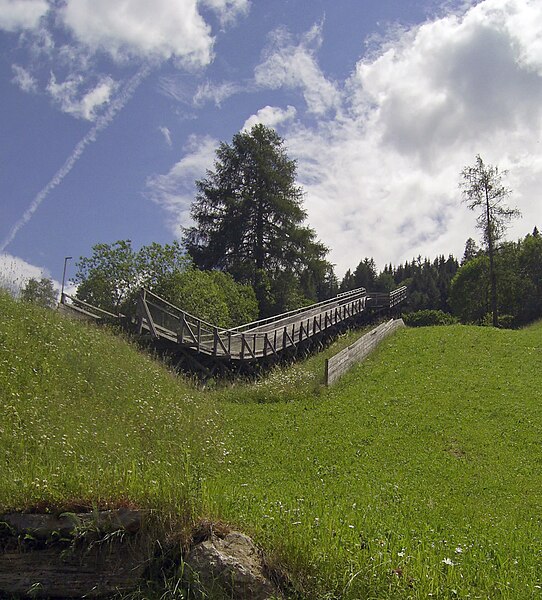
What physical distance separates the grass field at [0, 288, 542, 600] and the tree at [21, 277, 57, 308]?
1.25 meters

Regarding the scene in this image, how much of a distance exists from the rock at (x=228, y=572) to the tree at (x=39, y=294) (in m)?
12.3

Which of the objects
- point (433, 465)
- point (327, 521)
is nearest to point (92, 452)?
point (327, 521)

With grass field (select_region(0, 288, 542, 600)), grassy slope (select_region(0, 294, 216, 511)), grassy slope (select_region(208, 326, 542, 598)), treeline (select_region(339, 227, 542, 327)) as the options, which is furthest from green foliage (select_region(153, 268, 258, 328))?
treeline (select_region(339, 227, 542, 327))

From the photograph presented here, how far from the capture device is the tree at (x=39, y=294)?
615 inches

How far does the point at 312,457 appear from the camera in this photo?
35.6 feet

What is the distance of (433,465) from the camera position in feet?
34.7

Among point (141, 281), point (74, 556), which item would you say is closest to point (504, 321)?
point (141, 281)

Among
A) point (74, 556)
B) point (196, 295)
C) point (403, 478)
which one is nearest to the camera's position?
point (74, 556)

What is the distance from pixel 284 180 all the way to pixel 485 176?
1613cm

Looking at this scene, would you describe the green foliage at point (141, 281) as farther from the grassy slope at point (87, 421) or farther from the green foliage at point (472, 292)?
the green foliage at point (472, 292)

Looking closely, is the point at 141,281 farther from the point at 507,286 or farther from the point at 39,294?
the point at 507,286

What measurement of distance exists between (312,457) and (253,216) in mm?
36155

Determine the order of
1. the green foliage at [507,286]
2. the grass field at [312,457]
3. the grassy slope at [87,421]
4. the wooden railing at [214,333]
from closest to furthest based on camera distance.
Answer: the grass field at [312,457] → the grassy slope at [87,421] → the wooden railing at [214,333] → the green foliage at [507,286]

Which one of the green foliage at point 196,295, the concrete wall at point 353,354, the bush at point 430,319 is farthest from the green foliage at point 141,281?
the bush at point 430,319
